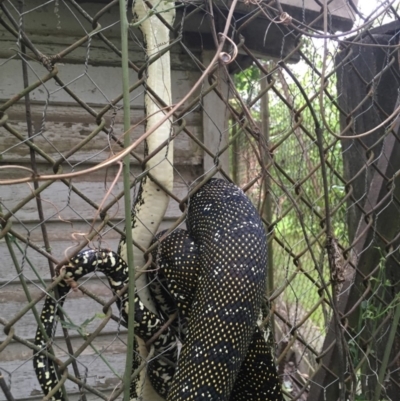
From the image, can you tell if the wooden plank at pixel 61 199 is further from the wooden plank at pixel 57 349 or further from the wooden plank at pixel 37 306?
the wooden plank at pixel 57 349

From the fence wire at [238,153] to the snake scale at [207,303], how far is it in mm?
79

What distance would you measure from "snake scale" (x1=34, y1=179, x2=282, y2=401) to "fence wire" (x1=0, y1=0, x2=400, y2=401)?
0.26 ft

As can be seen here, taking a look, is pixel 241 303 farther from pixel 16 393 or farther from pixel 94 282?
pixel 16 393

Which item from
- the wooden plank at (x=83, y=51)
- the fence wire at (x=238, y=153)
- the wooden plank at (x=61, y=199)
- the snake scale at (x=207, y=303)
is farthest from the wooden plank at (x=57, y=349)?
the wooden plank at (x=83, y=51)

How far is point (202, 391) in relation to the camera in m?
1.07

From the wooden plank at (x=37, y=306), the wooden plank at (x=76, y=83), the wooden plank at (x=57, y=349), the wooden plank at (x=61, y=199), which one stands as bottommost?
the wooden plank at (x=57, y=349)

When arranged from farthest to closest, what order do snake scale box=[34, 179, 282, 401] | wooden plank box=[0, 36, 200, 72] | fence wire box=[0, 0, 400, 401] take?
wooden plank box=[0, 36, 200, 72]
fence wire box=[0, 0, 400, 401]
snake scale box=[34, 179, 282, 401]

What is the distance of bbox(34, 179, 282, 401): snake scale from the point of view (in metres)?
1.09

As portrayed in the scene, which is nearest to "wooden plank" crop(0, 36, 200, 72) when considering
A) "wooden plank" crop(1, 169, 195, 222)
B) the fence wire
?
the fence wire

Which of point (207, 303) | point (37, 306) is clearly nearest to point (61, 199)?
point (37, 306)

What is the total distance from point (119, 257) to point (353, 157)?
1.06 metres

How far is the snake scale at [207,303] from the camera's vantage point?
1095mm

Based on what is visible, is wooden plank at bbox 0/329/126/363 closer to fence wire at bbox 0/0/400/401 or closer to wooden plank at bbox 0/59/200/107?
fence wire at bbox 0/0/400/401

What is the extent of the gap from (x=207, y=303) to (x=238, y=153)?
110 centimetres
